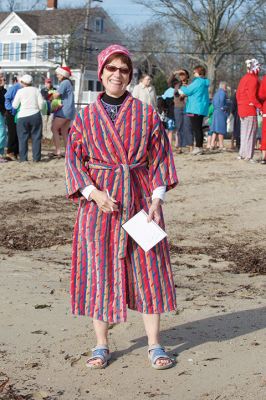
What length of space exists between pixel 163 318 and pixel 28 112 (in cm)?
981

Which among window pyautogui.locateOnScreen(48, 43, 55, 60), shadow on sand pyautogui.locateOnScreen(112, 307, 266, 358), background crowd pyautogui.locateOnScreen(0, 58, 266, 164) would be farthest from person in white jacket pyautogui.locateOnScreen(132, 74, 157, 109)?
window pyautogui.locateOnScreen(48, 43, 55, 60)

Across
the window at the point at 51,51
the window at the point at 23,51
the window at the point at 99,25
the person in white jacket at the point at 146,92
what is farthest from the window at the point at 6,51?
the person in white jacket at the point at 146,92

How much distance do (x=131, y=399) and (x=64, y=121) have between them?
11.9m

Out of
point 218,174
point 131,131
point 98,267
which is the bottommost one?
point 218,174

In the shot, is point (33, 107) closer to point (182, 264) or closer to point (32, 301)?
point (182, 264)

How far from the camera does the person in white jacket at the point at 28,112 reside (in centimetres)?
1468

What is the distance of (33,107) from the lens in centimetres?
1476

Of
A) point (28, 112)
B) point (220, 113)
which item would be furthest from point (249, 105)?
point (28, 112)

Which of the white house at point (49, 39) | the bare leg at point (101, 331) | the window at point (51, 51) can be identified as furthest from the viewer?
Result: the window at point (51, 51)

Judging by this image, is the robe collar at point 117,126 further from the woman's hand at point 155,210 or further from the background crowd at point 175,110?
the background crowd at point 175,110

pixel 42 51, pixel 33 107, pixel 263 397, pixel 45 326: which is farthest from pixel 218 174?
pixel 42 51

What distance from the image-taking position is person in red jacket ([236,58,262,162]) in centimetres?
1392

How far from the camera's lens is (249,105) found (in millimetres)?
14078

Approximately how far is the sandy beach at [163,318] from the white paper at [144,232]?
2.32ft
